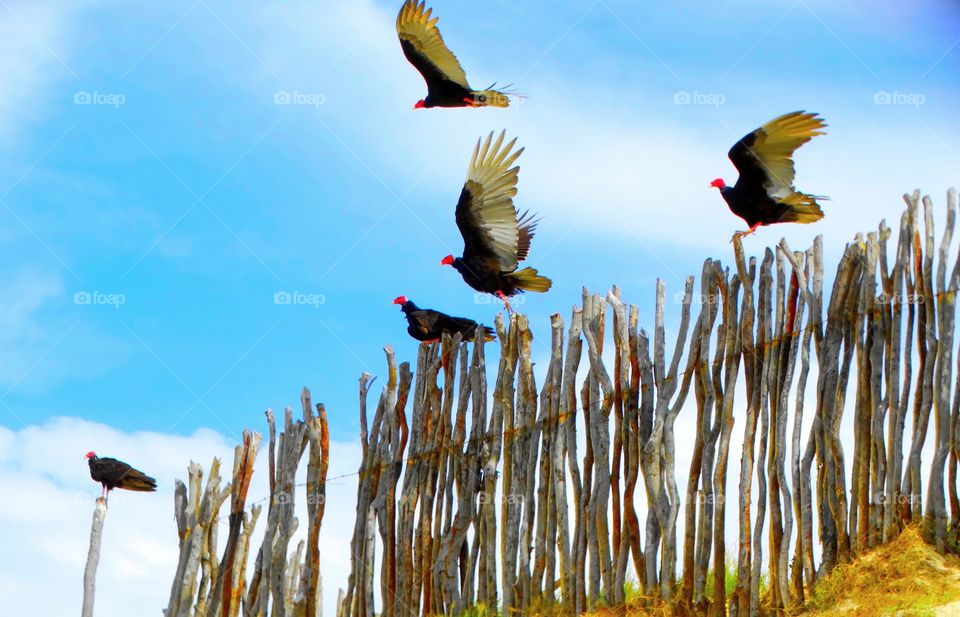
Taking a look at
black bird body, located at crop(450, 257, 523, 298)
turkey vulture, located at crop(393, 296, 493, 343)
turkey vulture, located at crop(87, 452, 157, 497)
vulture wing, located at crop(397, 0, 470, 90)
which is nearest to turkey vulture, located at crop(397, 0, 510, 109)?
vulture wing, located at crop(397, 0, 470, 90)

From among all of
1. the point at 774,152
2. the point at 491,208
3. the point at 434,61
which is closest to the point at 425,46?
the point at 434,61

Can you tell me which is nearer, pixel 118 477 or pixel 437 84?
pixel 437 84

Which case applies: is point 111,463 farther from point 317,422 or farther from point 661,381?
point 661,381

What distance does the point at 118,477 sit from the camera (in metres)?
7.73

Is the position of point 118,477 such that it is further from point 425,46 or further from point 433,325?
point 425,46

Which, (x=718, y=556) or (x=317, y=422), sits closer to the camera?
(x=718, y=556)

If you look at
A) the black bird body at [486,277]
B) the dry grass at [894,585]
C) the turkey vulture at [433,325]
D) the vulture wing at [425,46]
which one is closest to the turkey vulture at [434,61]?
the vulture wing at [425,46]

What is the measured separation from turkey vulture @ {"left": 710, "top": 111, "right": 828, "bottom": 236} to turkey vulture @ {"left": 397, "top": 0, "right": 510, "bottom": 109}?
153cm

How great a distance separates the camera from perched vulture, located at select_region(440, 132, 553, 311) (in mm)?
6164

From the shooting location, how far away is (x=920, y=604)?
192 inches

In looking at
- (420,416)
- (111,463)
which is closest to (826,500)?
(420,416)

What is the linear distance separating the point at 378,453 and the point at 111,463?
8.45ft

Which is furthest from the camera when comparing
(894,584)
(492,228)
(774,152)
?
(492,228)

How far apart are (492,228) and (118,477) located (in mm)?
3605
